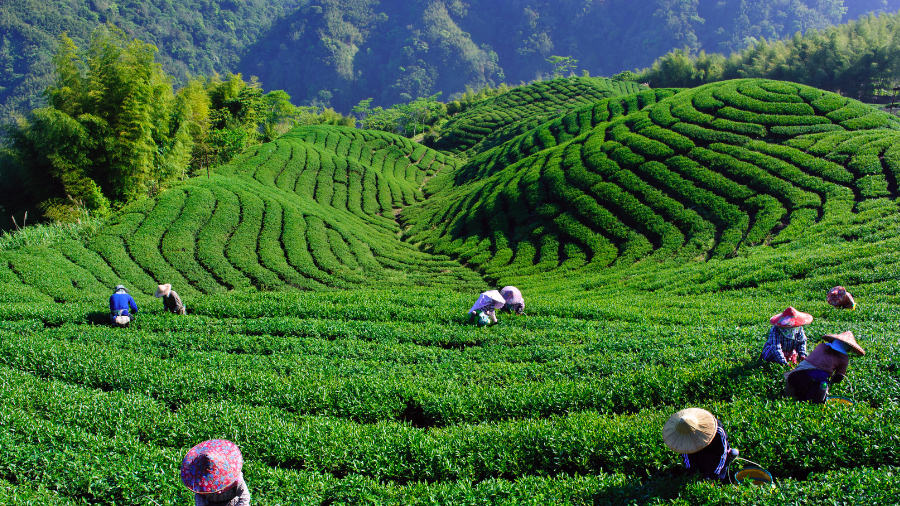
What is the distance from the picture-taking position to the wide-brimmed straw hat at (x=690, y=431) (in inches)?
233

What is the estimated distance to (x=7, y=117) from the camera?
9869 centimetres

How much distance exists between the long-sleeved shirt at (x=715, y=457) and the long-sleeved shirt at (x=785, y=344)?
3.71 m

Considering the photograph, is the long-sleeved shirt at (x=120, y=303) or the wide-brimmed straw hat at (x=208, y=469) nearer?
the wide-brimmed straw hat at (x=208, y=469)

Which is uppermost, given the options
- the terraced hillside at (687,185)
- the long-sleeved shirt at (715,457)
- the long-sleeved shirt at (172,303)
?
the terraced hillside at (687,185)

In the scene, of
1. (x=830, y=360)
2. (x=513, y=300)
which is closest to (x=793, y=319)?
(x=830, y=360)

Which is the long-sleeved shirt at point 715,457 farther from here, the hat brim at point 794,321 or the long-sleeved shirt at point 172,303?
the long-sleeved shirt at point 172,303

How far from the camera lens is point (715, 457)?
20.7ft

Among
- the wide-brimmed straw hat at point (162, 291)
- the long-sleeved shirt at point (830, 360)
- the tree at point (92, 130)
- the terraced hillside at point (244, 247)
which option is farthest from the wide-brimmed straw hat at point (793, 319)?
the tree at point (92, 130)

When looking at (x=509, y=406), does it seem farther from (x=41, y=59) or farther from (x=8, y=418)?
(x=41, y=59)

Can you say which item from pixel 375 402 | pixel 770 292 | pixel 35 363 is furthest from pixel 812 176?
pixel 35 363

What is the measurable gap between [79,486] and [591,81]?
3327 inches

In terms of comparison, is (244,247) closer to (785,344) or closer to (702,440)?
(785,344)

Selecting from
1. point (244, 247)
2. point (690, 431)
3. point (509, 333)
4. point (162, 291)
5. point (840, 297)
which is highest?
point (244, 247)

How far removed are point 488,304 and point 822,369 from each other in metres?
8.28
